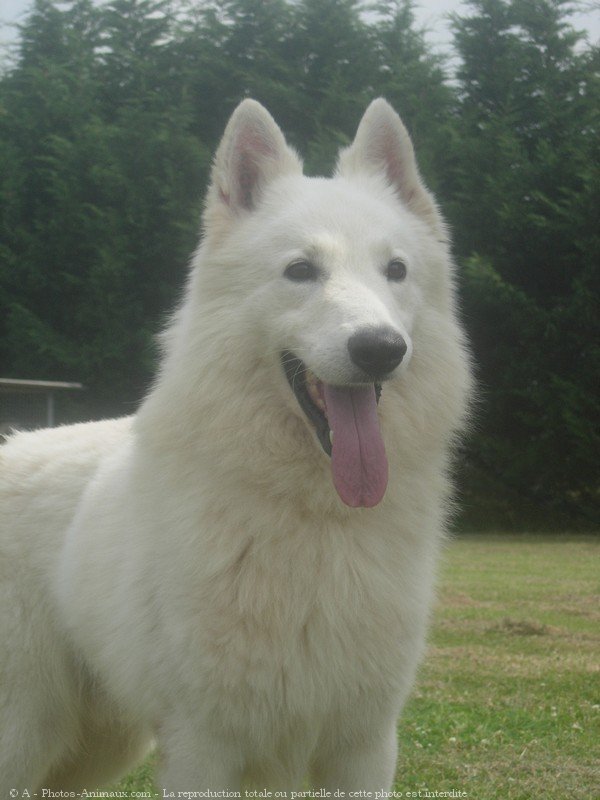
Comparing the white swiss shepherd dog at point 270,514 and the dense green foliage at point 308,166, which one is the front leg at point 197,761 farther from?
the dense green foliage at point 308,166

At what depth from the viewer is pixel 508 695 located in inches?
229

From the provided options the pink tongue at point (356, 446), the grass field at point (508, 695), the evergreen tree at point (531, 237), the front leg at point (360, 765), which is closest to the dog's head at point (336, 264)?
the pink tongue at point (356, 446)

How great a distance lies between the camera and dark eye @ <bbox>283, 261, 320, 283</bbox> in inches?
122

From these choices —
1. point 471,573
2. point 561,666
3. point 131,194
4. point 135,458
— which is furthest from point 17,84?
point 135,458

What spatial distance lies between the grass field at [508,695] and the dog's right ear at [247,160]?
1485mm

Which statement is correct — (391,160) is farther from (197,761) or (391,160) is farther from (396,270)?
(197,761)

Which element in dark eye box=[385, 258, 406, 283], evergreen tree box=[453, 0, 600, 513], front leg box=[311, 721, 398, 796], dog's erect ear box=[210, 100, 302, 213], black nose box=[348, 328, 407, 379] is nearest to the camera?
black nose box=[348, 328, 407, 379]

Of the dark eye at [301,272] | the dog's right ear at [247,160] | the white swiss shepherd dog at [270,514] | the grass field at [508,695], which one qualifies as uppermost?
the dog's right ear at [247,160]

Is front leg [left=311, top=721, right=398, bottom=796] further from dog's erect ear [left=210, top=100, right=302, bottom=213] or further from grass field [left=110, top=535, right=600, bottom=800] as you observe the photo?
dog's erect ear [left=210, top=100, right=302, bottom=213]

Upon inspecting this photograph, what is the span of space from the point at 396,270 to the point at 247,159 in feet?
2.22

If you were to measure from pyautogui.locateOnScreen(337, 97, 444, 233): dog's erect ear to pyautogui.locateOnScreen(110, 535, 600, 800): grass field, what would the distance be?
50.1 inches

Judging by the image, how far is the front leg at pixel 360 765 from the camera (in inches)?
119

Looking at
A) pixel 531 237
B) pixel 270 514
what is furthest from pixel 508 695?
pixel 531 237

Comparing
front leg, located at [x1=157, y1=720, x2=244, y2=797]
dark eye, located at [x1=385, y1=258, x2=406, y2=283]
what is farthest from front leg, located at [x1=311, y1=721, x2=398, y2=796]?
dark eye, located at [x1=385, y1=258, x2=406, y2=283]
